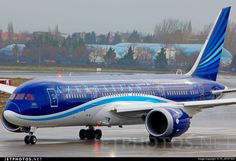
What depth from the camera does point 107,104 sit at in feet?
124

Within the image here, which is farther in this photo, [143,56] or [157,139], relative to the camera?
[143,56]

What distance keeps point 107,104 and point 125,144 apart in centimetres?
296

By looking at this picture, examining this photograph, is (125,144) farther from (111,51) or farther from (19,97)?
(111,51)

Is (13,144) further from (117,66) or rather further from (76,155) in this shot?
(117,66)

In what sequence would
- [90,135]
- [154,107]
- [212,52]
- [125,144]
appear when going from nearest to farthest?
[125,144], [154,107], [90,135], [212,52]

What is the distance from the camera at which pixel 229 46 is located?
11350 centimetres

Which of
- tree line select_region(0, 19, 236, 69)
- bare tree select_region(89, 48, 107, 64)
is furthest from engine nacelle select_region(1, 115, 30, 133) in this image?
bare tree select_region(89, 48, 107, 64)

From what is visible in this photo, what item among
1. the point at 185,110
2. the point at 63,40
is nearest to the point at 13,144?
the point at 185,110

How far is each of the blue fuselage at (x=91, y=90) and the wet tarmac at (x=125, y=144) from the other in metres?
1.71

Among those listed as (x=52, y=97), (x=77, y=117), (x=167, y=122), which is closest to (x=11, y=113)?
(x=52, y=97)

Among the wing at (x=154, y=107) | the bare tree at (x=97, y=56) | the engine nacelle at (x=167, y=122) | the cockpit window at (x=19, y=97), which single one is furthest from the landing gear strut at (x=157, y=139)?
the bare tree at (x=97, y=56)

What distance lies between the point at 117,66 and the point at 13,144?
267 feet

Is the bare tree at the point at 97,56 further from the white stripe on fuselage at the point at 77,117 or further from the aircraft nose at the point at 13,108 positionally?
the aircraft nose at the point at 13,108

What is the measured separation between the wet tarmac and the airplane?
0.84 metres
